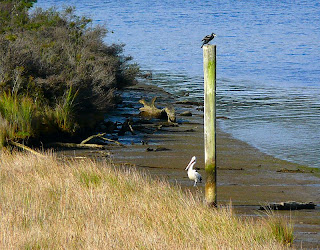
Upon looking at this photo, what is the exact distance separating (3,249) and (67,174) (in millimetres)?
3715

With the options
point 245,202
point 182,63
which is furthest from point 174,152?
point 182,63

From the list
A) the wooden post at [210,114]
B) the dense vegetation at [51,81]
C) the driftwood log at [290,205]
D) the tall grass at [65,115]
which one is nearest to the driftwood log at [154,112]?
the dense vegetation at [51,81]

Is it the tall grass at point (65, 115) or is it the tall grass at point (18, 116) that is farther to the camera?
the tall grass at point (65, 115)

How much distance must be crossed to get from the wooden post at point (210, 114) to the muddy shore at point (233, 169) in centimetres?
66

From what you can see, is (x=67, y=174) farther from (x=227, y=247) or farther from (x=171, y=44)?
(x=171, y=44)

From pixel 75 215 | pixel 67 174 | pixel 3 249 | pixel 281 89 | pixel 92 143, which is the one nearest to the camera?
pixel 3 249

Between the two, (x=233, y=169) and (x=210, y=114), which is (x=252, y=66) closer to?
(x=233, y=169)

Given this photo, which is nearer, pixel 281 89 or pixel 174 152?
pixel 174 152

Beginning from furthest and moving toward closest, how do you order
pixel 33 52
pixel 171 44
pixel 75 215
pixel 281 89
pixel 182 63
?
pixel 171 44 < pixel 182 63 < pixel 281 89 < pixel 33 52 < pixel 75 215

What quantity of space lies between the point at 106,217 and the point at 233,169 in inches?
217

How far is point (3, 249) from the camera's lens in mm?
6727

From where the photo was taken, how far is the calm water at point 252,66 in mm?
18406

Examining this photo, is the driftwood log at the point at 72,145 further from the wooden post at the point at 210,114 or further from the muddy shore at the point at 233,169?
the wooden post at the point at 210,114

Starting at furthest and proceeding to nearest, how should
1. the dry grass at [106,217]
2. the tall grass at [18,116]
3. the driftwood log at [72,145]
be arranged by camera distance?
1. the driftwood log at [72,145]
2. the tall grass at [18,116]
3. the dry grass at [106,217]
